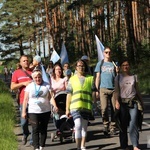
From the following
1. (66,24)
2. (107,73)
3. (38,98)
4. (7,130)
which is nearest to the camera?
(38,98)

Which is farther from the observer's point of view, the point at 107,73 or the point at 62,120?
the point at 107,73

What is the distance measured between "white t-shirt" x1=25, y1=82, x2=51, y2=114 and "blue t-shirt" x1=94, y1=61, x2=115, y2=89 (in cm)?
246

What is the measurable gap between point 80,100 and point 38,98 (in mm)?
755

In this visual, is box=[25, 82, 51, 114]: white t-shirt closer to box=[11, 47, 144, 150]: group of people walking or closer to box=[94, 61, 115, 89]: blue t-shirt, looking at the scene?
box=[11, 47, 144, 150]: group of people walking

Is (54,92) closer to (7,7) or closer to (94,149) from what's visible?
(94,149)

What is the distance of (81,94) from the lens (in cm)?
956

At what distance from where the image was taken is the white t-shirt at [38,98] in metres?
9.53

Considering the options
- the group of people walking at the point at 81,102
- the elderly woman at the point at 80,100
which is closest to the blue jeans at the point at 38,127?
the group of people walking at the point at 81,102

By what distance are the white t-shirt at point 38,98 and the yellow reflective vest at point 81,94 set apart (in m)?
0.48

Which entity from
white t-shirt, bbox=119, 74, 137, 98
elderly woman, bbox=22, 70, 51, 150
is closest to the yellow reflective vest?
elderly woman, bbox=22, 70, 51, 150

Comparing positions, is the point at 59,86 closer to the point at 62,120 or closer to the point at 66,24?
the point at 62,120

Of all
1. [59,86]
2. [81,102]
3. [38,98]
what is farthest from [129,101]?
[59,86]

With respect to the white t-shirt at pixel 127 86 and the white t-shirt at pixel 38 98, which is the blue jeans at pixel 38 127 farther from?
the white t-shirt at pixel 127 86

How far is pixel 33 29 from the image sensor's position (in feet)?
242
